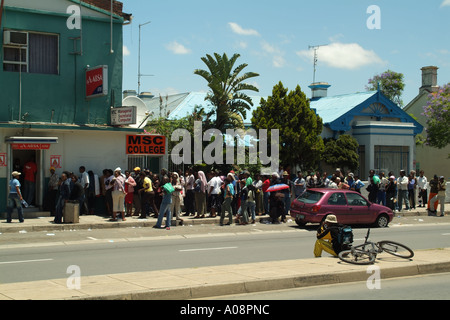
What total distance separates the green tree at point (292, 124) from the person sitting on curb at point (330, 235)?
1768cm

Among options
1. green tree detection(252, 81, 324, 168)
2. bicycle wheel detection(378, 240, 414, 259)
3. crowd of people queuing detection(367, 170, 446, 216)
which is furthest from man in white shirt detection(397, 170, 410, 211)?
bicycle wheel detection(378, 240, 414, 259)

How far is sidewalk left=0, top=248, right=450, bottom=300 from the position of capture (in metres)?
8.01

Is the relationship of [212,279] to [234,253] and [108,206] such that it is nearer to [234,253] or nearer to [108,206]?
[234,253]

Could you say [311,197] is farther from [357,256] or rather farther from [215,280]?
[215,280]

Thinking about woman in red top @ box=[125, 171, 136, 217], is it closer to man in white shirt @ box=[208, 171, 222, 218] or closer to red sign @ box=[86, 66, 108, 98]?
man in white shirt @ box=[208, 171, 222, 218]

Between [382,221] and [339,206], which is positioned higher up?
[339,206]

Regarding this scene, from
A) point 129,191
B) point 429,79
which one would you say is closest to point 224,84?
point 129,191

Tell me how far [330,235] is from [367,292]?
2.48 m

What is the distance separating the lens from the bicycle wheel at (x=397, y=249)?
11.3 meters

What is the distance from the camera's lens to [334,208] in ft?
63.2

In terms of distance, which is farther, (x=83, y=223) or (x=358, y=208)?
(x=358, y=208)

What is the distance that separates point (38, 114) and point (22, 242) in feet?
21.7
